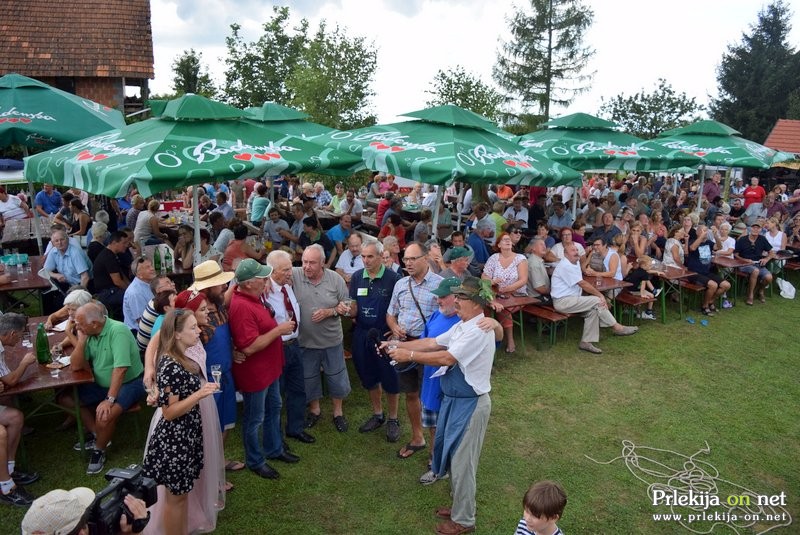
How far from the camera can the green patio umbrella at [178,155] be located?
5.25 m

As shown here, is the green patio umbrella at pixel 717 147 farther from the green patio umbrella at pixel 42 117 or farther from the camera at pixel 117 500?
the camera at pixel 117 500

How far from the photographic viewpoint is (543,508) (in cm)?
292

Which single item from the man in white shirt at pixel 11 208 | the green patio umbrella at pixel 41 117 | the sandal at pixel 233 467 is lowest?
the sandal at pixel 233 467

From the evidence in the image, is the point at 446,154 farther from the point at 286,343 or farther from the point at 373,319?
the point at 286,343

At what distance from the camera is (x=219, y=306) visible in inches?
158

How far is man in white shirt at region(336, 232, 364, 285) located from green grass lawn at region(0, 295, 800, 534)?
4.01ft

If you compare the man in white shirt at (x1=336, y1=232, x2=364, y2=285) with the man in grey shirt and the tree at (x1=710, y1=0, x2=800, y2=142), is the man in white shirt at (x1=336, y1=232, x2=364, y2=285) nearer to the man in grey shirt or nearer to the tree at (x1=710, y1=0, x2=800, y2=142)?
the man in grey shirt

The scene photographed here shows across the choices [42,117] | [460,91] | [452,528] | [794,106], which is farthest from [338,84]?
[794,106]

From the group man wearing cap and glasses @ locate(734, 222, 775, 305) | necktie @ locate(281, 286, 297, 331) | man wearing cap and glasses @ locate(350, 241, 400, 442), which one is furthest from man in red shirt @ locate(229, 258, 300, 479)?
man wearing cap and glasses @ locate(734, 222, 775, 305)

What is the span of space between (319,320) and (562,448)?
252 cm

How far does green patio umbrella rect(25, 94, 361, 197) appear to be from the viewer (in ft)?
17.2

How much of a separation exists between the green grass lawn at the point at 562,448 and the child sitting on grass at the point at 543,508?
4.05 ft

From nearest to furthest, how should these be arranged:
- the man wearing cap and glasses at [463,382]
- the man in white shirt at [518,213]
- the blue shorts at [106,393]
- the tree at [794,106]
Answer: the man wearing cap and glasses at [463,382] < the blue shorts at [106,393] < the man in white shirt at [518,213] < the tree at [794,106]

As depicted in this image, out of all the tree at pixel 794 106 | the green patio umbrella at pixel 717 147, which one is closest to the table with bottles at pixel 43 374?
the green patio umbrella at pixel 717 147
